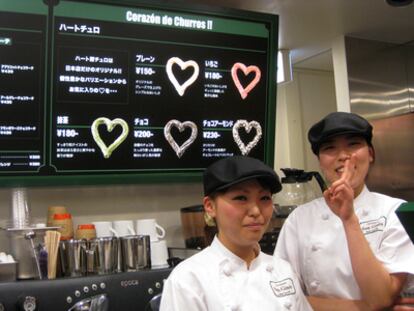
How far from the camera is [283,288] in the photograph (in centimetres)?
137

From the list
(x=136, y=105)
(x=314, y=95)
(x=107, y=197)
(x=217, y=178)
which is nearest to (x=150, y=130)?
(x=136, y=105)

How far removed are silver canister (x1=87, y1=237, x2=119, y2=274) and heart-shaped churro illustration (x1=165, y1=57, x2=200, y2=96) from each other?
0.80m

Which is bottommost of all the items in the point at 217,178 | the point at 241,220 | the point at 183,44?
the point at 241,220

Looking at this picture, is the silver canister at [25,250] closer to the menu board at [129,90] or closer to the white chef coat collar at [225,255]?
the menu board at [129,90]

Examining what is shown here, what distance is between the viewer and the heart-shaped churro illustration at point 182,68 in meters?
2.41

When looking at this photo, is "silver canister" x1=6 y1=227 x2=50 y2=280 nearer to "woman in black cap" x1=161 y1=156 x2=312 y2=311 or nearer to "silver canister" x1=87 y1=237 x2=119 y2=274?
"silver canister" x1=87 y1=237 x2=119 y2=274

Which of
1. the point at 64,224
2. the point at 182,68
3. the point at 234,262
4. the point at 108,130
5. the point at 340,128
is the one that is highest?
the point at 182,68

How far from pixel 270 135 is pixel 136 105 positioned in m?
0.70

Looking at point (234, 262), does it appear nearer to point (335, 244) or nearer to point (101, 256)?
point (335, 244)

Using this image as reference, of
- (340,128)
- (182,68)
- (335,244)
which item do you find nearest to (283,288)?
(335,244)

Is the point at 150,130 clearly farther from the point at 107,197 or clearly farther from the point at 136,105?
the point at 107,197

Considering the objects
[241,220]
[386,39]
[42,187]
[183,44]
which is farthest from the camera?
[386,39]

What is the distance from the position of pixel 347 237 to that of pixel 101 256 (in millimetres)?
974

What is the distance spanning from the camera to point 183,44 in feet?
8.04
